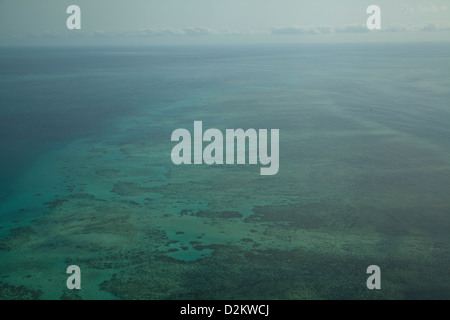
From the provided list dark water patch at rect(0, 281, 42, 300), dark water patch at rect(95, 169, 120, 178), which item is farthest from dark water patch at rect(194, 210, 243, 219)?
dark water patch at rect(0, 281, 42, 300)

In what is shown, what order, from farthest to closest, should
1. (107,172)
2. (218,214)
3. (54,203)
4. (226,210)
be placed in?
(107,172)
(54,203)
(226,210)
(218,214)

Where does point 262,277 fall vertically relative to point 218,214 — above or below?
below

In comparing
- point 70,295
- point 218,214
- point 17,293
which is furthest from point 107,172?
point 70,295

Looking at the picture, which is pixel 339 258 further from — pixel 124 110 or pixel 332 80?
pixel 332 80

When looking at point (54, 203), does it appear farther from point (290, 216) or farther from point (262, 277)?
point (262, 277)

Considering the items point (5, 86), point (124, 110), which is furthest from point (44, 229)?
point (5, 86)

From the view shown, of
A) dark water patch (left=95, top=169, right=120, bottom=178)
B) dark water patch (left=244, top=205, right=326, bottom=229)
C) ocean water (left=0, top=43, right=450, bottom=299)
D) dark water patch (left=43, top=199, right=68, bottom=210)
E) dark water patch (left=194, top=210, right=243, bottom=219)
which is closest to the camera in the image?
ocean water (left=0, top=43, right=450, bottom=299)

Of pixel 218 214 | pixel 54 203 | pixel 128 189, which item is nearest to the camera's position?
pixel 218 214

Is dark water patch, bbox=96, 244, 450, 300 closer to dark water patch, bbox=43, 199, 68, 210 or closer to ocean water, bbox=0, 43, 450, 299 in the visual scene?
ocean water, bbox=0, 43, 450, 299

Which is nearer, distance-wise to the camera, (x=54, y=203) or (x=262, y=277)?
(x=262, y=277)
